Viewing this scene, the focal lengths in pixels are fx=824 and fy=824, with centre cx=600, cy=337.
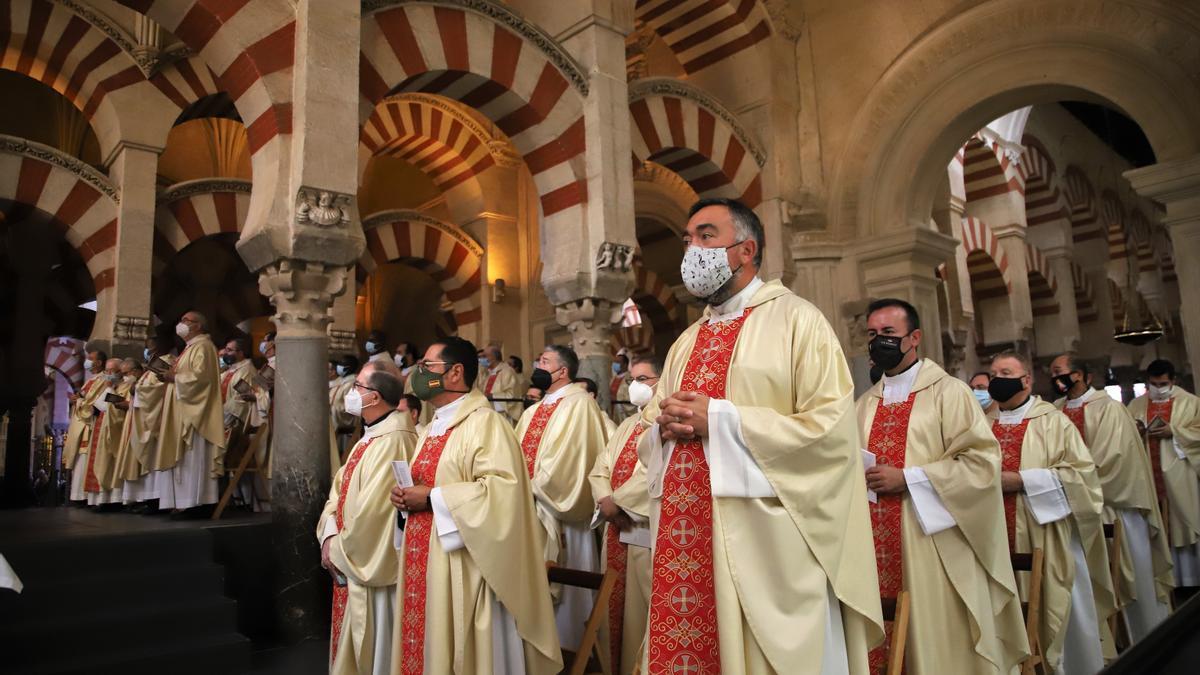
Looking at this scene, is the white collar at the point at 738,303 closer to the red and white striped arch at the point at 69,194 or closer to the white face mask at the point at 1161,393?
the white face mask at the point at 1161,393

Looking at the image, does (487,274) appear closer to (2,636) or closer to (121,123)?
(121,123)

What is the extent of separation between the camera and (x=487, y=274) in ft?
32.0

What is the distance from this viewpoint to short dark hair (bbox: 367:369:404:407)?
3.47 meters

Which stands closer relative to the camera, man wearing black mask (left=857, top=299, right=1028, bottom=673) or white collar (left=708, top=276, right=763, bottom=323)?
white collar (left=708, top=276, right=763, bottom=323)

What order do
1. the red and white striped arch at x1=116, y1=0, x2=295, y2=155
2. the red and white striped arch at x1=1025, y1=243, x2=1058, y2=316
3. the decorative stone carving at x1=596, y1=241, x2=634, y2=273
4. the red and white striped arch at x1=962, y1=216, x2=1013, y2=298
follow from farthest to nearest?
the red and white striped arch at x1=1025, y1=243, x2=1058, y2=316, the red and white striped arch at x1=962, y1=216, x2=1013, y2=298, the decorative stone carving at x1=596, y1=241, x2=634, y2=273, the red and white striped arch at x1=116, y1=0, x2=295, y2=155

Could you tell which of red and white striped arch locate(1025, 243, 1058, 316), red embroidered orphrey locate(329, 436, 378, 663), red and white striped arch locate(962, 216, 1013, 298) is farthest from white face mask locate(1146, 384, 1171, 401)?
red and white striped arch locate(1025, 243, 1058, 316)

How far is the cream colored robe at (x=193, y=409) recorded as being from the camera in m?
5.59

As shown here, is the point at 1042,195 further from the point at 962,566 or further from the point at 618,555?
the point at 962,566

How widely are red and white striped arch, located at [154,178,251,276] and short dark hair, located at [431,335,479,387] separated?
683 centimetres

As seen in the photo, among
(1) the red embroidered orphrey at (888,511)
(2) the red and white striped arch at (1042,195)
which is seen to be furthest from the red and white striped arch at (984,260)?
(1) the red embroidered orphrey at (888,511)

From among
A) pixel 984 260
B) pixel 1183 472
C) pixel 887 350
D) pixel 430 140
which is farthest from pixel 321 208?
pixel 984 260

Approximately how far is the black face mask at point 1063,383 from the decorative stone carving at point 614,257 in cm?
312

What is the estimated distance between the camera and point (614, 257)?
6.54m

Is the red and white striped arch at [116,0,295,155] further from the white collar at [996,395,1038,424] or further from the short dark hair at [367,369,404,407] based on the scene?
the white collar at [996,395,1038,424]
